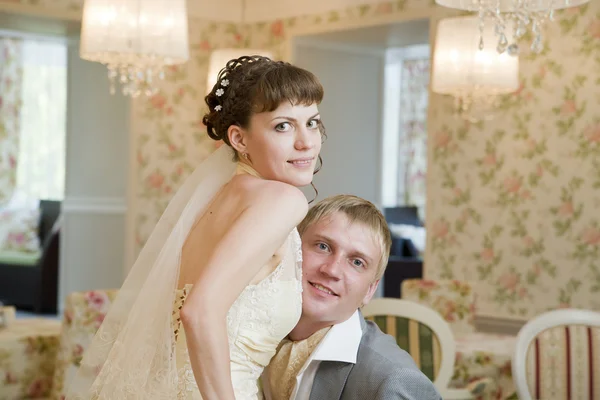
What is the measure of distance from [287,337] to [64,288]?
21.8ft

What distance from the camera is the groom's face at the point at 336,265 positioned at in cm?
184

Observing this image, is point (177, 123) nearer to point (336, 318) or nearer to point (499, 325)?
point (499, 325)

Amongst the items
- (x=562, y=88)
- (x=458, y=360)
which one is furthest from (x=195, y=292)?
(x=562, y=88)

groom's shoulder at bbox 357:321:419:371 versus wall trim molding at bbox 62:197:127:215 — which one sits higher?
groom's shoulder at bbox 357:321:419:371

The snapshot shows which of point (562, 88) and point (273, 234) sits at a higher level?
point (562, 88)

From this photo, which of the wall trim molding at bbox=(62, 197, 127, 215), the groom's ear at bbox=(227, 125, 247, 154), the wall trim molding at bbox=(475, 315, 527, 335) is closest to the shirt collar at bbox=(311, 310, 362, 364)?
the groom's ear at bbox=(227, 125, 247, 154)

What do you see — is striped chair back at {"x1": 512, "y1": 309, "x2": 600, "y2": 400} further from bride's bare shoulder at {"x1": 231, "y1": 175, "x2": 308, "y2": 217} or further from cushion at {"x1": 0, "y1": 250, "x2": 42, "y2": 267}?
cushion at {"x1": 0, "y1": 250, "x2": 42, "y2": 267}

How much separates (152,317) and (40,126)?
9.21m

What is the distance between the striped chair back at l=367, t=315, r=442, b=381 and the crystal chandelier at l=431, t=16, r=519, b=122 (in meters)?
2.20

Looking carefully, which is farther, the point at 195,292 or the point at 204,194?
the point at 204,194

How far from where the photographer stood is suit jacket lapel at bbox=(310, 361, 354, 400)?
1812 millimetres

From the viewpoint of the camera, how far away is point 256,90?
66.2 inches

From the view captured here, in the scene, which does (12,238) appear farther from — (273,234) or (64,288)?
(273,234)

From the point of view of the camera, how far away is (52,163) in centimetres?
1053
